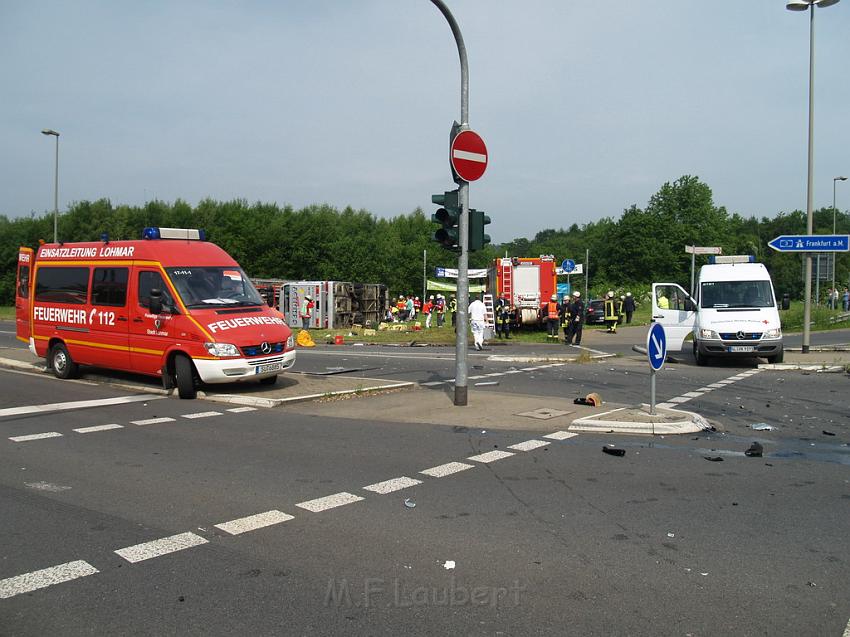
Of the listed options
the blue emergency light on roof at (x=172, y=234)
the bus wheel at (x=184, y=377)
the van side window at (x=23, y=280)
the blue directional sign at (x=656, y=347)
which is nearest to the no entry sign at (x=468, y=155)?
the blue directional sign at (x=656, y=347)

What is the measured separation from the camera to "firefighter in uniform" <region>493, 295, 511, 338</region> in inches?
1063

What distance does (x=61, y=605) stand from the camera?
381 cm

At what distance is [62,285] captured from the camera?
44.5 ft

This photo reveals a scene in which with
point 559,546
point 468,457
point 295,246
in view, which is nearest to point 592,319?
point 468,457

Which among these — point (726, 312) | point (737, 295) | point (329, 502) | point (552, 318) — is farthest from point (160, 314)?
point (552, 318)

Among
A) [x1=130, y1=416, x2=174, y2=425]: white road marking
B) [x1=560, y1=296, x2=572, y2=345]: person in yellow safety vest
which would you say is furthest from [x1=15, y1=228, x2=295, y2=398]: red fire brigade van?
[x1=560, y1=296, x2=572, y2=345]: person in yellow safety vest

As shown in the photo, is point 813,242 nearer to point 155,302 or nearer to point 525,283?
point 525,283

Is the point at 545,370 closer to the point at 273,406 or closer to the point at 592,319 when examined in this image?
the point at 273,406

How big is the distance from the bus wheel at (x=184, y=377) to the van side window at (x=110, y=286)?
5.92 ft

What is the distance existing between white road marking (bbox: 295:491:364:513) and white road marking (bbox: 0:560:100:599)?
5.58 feet

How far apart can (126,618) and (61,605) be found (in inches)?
16.8

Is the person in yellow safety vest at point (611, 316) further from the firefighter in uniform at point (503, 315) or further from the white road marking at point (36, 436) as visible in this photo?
the white road marking at point (36, 436)

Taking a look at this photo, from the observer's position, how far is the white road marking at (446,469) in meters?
6.67

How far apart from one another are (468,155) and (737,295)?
407 inches
